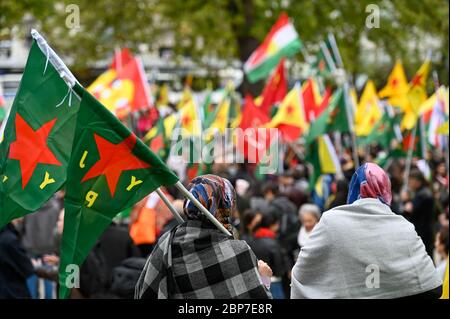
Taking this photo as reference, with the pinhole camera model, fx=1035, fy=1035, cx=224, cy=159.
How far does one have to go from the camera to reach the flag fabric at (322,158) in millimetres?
13883

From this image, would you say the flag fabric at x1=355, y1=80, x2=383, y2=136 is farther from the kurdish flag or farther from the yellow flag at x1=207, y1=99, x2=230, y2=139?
the yellow flag at x1=207, y1=99, x2=230, y2=139

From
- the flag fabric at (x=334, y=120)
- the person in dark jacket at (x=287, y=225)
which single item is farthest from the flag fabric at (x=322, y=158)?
the person in dark jacket at (x=287, y=225)

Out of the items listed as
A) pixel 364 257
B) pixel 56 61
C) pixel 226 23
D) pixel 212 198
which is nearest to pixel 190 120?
pixel 226 23

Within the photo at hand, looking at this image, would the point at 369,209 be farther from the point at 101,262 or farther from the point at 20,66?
the point at 20,66

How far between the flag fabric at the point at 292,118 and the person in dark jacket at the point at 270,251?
6.69 m

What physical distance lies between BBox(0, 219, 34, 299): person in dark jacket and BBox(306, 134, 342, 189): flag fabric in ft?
21.6

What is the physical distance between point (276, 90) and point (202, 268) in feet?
45.0

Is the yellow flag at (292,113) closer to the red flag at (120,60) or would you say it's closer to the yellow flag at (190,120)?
the yellow flag at (190,120)

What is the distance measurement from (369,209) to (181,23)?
2313 cm

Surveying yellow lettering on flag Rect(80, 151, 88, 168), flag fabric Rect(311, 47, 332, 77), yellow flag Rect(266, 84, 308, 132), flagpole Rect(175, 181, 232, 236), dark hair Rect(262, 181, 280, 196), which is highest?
flag fabric Rect(311, 47, 332, 77)

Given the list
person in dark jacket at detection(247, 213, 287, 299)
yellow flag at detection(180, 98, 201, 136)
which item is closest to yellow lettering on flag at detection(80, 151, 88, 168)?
person in dark jacket at detection(247, 213, 287, 299)

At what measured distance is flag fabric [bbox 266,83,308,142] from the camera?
16.2 m

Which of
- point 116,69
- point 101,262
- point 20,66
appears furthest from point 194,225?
point 20,66

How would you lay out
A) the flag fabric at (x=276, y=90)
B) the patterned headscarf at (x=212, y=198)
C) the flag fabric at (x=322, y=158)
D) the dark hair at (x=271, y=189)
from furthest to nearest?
the flag fabric at (x=276, y=90), the flag fabric at (x=322, y=158), the dark hair at (x=271, y=189), the patterned headscarf at (x=212, y=198)
